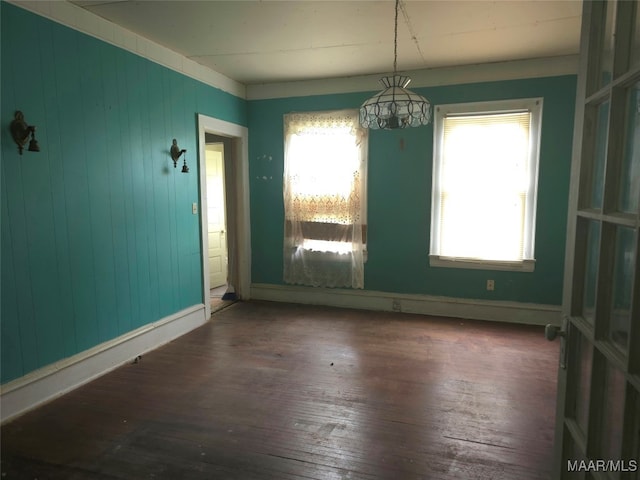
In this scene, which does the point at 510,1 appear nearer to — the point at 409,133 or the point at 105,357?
the point at 409,133

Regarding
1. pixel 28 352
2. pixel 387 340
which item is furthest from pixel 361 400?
pixel 28 352

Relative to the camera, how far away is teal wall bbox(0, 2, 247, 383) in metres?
2.38

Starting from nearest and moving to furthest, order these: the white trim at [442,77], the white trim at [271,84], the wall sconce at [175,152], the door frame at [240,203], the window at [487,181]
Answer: the white trim at [271,84] → the wall sconce at [175,152] → the white trim at [442,77] → the window at [487,181] → the door frame at [240,203]

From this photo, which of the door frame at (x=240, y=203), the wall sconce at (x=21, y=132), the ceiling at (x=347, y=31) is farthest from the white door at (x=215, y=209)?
the wall sconce at (x=21, y=132)

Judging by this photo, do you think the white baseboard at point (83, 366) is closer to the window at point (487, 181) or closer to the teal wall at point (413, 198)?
the teal wall at point (413, 198)

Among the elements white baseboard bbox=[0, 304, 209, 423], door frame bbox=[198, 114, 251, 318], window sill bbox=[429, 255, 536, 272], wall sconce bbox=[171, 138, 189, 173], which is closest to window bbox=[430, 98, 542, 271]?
window sill bbox=[429, 255, 536, 272]

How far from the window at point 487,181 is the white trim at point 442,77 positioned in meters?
0.27

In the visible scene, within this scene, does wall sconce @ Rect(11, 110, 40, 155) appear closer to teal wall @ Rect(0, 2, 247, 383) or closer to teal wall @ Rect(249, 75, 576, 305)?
teal wall @ Rect(0, 2, 247, 383)

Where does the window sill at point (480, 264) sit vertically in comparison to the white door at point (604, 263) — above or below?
below

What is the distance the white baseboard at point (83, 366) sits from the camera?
2.40 m

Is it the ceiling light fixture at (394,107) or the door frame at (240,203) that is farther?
the door frame at (240,203)

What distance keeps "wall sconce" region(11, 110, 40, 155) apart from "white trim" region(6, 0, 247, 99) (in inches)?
26.1

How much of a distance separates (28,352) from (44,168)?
1.16 metres

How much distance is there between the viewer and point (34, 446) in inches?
84.4
